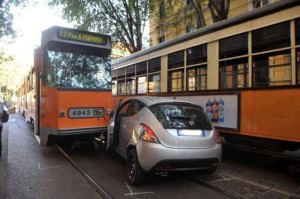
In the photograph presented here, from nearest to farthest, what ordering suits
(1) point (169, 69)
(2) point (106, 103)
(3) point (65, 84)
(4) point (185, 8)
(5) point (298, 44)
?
(5) point (298, 44) < (3) point (65, 84) < (2) point (106, 103) < (1) point (169, 69) < (4) point (185, 8)

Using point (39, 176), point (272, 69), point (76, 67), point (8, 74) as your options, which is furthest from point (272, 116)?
point (8, 74)

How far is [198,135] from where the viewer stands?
213 inches

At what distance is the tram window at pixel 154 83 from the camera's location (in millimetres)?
10273

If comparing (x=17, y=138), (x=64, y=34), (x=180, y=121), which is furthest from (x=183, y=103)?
(x=17, y=138)

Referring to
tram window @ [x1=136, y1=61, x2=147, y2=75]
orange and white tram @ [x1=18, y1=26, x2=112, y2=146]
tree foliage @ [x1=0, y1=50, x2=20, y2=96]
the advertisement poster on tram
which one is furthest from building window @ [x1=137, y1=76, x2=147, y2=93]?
tree foliage @ [x1=0, y1=50, x2=20, y2=96]

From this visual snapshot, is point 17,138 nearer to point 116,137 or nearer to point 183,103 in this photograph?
point 116,137

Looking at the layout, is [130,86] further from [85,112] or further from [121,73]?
[85,112]

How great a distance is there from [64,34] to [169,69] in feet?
10.8

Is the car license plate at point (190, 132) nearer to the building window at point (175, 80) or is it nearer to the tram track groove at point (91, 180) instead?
the tram track groove at point (91, 180)

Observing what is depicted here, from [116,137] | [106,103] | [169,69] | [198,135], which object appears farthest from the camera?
[169,69]

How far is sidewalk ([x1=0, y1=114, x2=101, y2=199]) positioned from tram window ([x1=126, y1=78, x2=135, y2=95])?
4091 mm

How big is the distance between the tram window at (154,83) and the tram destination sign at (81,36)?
245 cm

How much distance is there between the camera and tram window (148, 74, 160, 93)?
404 inches

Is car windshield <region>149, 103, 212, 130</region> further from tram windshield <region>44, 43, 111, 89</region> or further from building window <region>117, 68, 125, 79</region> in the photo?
building window <region>117, 68, 125, 79</region>
